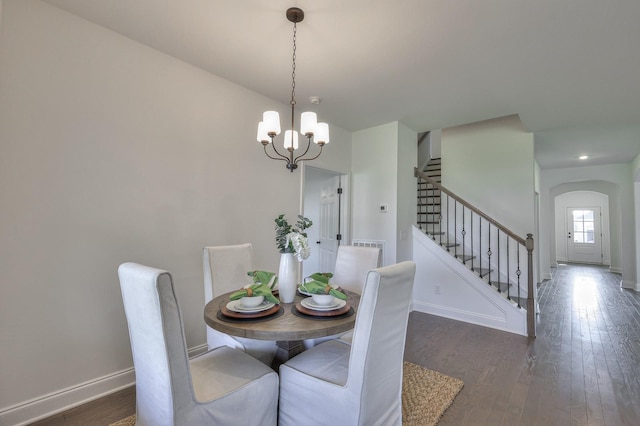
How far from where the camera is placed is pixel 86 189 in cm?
204

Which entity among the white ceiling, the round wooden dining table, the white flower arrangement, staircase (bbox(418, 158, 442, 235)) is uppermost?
the white ceiling

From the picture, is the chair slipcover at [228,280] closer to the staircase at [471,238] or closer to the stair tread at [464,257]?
the staircase at [471,238]

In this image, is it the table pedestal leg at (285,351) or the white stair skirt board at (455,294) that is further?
the white stair skirt board at (455,294)

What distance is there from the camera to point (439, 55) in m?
2.41

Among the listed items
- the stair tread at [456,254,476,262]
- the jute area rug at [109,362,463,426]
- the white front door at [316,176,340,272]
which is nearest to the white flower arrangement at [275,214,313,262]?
the jute area rug at [109,362,463,426]

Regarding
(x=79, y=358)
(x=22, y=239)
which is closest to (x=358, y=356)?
(x=79, y=358)

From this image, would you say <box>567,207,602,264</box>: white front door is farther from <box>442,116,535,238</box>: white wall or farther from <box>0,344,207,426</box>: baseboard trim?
<box>0,344,207,426</box>: baseboard trim

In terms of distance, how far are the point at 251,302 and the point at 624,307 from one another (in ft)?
19.4

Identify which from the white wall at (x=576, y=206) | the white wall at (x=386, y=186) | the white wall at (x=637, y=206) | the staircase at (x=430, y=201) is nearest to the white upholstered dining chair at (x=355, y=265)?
the white wall at (x=386, y=186)

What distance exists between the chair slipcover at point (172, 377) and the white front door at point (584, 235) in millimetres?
11736

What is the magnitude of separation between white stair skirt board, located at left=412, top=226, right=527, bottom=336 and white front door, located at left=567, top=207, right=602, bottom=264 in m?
8.53

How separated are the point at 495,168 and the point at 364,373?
184 inches

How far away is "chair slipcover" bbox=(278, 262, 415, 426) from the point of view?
1.29 metres

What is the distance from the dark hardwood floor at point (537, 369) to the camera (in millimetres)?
1909
